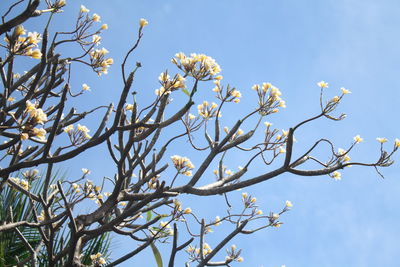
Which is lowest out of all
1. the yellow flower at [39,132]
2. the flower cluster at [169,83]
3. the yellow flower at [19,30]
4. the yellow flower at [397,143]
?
the yellow flower at [39,132]

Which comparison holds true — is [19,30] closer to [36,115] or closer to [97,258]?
[36,115]

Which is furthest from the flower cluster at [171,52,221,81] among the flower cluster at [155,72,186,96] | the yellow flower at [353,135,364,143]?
the yellow flower at [353,135,364,143]

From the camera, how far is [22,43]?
2.47 m

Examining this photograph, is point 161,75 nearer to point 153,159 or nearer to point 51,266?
point 153,159

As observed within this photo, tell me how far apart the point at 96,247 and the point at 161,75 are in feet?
5.62

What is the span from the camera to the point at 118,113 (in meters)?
2.62

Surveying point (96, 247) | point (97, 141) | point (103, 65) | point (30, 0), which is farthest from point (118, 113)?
point (96, 247)

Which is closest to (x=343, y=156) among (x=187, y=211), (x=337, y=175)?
(x=337, y=175)

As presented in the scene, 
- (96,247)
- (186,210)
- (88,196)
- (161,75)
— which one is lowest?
(96,247)

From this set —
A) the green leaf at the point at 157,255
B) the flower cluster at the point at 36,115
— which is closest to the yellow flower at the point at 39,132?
the flower cluster at the point at 36,115

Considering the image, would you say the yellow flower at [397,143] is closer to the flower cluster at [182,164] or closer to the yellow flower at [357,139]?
the yellow flower at [357,139]

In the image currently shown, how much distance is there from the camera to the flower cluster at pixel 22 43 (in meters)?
2.37

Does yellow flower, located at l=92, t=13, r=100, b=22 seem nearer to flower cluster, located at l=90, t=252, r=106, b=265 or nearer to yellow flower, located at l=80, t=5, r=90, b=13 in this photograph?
yellow flower, located at l=80, t=5, r=90, b=13

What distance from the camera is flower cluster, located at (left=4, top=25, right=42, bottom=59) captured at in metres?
2.37
